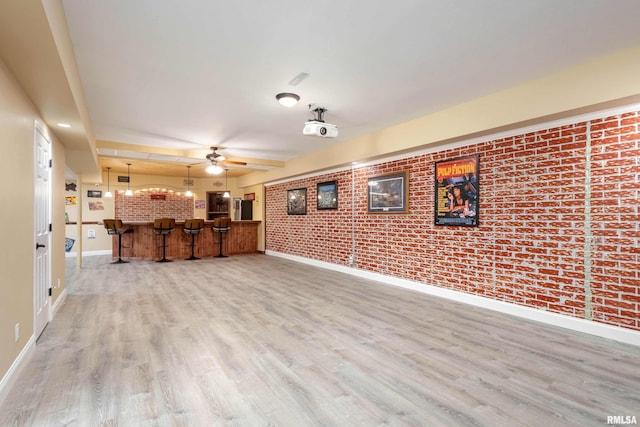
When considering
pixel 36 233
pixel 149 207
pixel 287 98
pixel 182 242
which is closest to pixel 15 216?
pixel 36 233

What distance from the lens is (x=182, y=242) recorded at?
28.3 ft

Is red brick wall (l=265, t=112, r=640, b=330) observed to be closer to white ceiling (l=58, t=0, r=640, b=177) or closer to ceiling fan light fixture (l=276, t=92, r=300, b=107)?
white ceiling (l=58, t=0, r=640, b=177)

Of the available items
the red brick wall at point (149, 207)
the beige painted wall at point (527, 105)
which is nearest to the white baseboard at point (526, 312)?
the beige painted wall at point (527, 105)

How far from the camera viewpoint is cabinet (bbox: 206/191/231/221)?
11.8m

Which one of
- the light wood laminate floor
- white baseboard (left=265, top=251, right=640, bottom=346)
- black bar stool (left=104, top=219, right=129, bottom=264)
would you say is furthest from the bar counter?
white baseboard (left=265, top=251, right=640, bottom=346)

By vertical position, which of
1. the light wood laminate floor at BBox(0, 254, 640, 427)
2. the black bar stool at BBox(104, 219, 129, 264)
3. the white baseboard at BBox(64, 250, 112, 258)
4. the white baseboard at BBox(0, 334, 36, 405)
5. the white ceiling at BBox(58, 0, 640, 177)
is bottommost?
the white baseboard at BBox(64, 250, 112, 258)

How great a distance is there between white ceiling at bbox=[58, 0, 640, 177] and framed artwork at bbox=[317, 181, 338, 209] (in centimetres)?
260

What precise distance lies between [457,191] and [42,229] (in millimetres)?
5023

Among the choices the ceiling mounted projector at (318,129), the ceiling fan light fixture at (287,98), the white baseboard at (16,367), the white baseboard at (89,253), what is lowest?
the white baseboard at (89,253)

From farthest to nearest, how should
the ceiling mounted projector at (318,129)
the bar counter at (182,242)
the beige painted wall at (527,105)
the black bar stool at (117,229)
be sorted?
the bar counter at (182,242)
the black bar stool at (117,229)
the ceiling mounted projector at (318,129)
the beige painted wall at (527,105)

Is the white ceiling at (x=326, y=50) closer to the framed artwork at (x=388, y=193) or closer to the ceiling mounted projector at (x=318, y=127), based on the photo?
the ceiling mounted projector at (x=318, y=127)

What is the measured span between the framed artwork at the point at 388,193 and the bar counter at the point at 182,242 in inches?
201

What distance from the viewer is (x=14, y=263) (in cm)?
235

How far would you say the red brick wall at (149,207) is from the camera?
10.2 m
